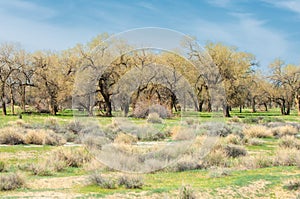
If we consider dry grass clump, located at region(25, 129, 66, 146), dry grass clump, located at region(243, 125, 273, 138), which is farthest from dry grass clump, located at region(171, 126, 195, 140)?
dry grass clump, located at region(243, 125, 273, 138)

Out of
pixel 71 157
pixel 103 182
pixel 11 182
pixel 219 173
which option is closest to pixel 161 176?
pixel 219 173

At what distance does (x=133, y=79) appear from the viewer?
29.8m

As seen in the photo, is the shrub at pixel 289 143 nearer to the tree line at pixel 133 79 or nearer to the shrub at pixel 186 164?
the tree line at pixel 133 79

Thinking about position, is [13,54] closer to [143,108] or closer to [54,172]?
[143,108]

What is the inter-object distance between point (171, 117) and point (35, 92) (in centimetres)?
3155

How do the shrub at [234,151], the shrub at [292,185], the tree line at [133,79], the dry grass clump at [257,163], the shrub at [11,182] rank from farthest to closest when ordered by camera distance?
the tree line at [133,79]
the shrub at [234,151]
the dry grass clump at [257,163]
the shrub at [292,185]
the shrub at [11,182]

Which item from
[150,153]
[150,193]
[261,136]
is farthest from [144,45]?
[261,136]

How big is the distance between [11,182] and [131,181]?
3.14 m

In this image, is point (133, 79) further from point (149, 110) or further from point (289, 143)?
point (289, 143)

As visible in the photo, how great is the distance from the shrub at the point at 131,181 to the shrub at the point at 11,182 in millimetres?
2644

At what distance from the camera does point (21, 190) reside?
35.6 feet

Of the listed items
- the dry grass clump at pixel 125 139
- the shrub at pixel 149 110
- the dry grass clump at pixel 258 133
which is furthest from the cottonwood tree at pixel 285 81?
the dry grass clump at pixel 125 139

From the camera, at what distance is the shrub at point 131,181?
1128 centimetres

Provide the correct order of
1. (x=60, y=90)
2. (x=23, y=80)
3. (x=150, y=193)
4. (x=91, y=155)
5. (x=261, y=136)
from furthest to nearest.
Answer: (x=23, y=80), (x=60, y=90), (x=261, y=136), (x=91, y=155), (x=150, y=193)
